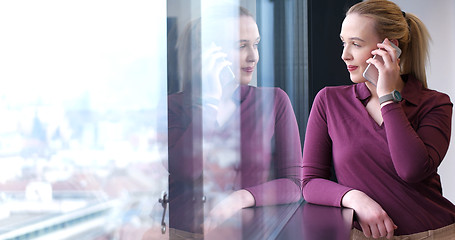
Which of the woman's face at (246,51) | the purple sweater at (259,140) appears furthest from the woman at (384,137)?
the woman's face at (246,51)

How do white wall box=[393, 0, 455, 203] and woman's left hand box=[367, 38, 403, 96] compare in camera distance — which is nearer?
woman's left hand box=[367, 38, 403, 96]

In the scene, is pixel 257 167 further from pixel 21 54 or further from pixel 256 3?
pixel 21 54

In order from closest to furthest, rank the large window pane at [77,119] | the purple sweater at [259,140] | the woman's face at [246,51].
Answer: the large window pane at [77,119] < the purple sweater at [259,140] < the woman's face at [246,51]

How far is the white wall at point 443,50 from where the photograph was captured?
373cm

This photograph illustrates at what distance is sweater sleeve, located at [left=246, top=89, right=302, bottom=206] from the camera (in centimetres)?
141

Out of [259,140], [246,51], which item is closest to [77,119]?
[246,51]

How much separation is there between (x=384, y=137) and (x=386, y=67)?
0.71 feet

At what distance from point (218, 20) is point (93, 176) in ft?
1.81

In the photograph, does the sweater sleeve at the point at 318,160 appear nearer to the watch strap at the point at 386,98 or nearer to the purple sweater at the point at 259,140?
the purple sweater at the point at 259,140

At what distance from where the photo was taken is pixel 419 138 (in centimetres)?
135

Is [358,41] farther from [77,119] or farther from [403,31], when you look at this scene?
[77,119]

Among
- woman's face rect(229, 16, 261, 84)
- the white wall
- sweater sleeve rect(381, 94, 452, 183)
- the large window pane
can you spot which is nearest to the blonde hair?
sweater sleeve rect(381, 94, 452, 183)

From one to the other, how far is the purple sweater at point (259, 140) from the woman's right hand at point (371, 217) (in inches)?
10.2

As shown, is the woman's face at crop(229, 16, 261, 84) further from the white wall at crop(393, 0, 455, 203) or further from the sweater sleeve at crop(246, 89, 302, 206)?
the white wall at crop(393, 0, 455, 203)
